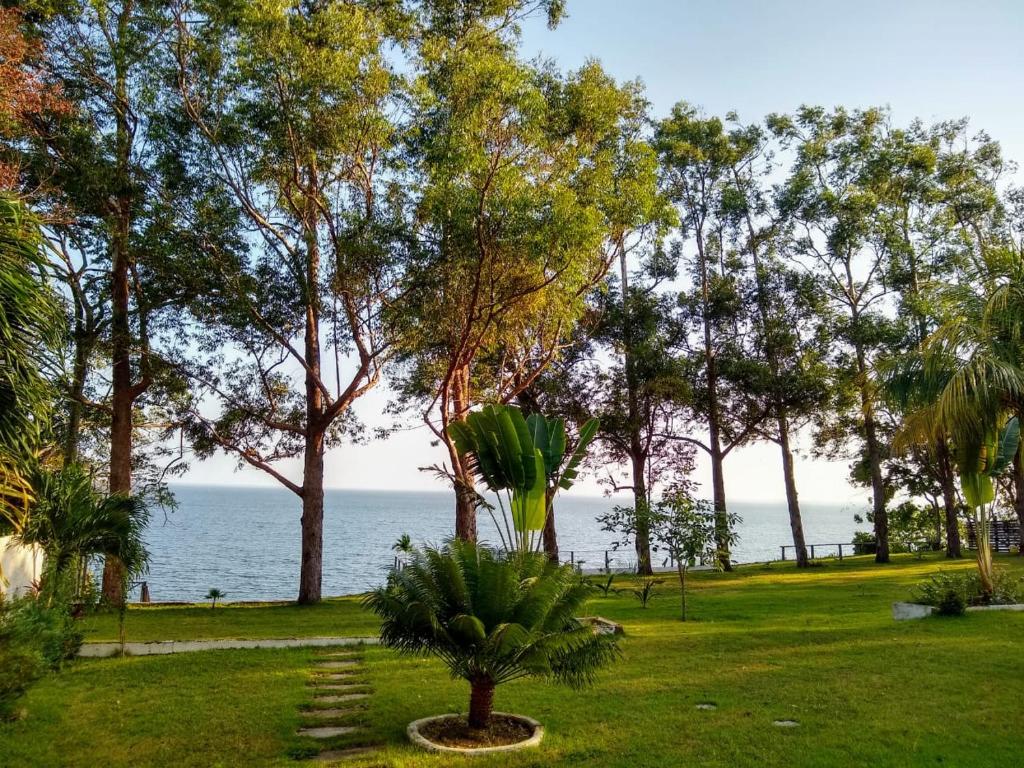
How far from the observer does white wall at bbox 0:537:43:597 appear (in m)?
11.5

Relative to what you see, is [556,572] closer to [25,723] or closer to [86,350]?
[25,723]

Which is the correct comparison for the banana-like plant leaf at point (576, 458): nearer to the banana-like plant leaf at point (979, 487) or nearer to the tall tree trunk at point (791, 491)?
the banana-like plant leaf at point (979, 487)

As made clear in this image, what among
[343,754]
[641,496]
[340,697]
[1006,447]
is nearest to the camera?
[343,754]

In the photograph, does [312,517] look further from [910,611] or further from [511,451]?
[910,611]

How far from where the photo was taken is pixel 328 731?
727 centimetres

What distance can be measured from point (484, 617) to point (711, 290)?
80.6ft

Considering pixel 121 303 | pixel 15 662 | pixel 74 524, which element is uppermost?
pixel 121 303

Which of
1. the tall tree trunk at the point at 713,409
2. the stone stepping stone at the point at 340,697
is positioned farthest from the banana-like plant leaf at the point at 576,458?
the tall tree trunk at the point at 713,409

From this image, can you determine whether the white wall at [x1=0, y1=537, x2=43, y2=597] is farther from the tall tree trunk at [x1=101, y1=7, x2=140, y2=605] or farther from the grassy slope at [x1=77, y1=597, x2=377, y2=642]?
the tall tree trunk at [x1=101, y1=7, x2=140, y2=605]

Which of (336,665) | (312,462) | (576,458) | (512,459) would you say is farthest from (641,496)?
(336,665)

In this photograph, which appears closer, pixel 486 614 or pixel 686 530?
pixel 486 614

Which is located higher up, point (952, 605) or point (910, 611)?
point (952, 605)

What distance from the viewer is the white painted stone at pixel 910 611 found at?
13211mm

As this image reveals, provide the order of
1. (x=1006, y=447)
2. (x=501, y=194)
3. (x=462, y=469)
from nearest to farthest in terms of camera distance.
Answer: (x=1006, y=447)
(x=501, y=194)
(x=462, y=469)
